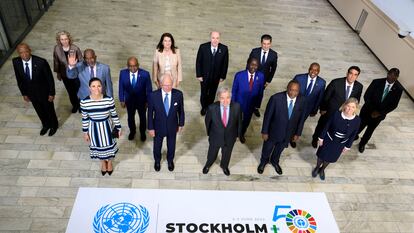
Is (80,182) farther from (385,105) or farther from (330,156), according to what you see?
(385,105)

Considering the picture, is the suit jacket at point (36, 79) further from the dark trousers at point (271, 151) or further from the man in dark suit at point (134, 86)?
the dark trousers at point (271, 151)

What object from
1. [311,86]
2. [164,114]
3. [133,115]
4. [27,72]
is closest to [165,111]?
[164,114]

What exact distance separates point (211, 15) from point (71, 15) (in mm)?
4065

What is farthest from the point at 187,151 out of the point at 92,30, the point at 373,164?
the point at 92,30

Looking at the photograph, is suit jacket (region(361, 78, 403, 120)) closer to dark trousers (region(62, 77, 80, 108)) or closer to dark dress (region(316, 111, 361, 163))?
dark dress (region(316, 111, 361, 163))

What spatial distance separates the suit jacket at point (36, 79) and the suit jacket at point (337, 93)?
418 centimetres

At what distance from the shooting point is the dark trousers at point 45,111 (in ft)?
16.4

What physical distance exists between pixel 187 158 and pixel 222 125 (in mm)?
1268

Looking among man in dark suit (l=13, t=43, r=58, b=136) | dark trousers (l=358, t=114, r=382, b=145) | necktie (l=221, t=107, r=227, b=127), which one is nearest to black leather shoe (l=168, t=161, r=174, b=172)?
necktie (l=221, t=107, r=227, b=127)

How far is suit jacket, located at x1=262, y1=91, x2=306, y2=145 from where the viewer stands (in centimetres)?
434

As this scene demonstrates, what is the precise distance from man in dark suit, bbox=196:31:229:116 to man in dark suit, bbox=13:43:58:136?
91.5 inches

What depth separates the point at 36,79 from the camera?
4762 millimetres

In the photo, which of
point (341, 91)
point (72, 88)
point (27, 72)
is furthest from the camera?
point (72, 88)

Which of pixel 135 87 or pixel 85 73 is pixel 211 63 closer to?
pixel 135 87
